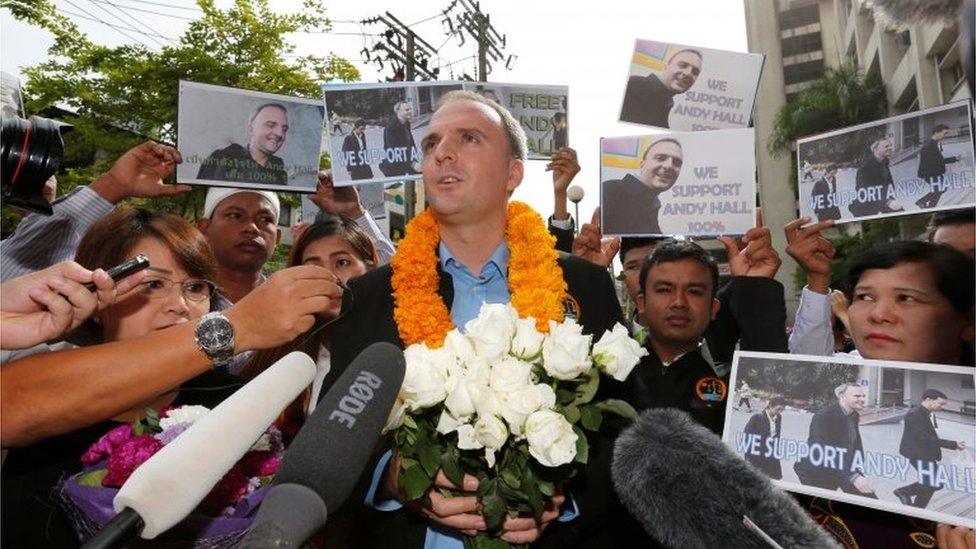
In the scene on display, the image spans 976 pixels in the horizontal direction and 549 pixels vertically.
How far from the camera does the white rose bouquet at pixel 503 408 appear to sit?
1641mm

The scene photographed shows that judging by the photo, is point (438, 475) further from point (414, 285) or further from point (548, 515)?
point (414, 285)

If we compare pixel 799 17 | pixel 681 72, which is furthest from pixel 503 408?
pixel 799 17

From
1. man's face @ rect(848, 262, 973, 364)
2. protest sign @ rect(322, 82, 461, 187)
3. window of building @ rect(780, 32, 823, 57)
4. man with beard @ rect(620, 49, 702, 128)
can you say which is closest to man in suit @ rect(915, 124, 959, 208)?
man's face @ rect(848, 262, 973, 364)

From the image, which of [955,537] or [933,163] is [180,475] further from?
[933,163]

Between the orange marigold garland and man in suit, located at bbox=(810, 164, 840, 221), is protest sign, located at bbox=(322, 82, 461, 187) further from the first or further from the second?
man in suit, located at bbox=(810, 164, 840, 221)

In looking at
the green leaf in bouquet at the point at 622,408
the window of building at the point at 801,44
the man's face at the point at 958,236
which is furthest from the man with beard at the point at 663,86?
the window of building at the point at 801,44

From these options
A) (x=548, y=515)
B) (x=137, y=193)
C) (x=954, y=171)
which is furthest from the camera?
(x=137, y=193)

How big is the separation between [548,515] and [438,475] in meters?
0.37

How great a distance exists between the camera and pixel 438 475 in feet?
6.05

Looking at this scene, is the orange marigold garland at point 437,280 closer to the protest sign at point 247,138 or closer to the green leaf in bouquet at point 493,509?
the green leaf in bouquet at point 493,509

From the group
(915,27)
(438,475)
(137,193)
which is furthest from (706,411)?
(137,193)

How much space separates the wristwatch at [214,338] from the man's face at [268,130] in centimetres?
299

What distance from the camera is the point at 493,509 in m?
1.71

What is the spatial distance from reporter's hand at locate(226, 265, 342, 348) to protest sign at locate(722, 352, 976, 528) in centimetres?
144
